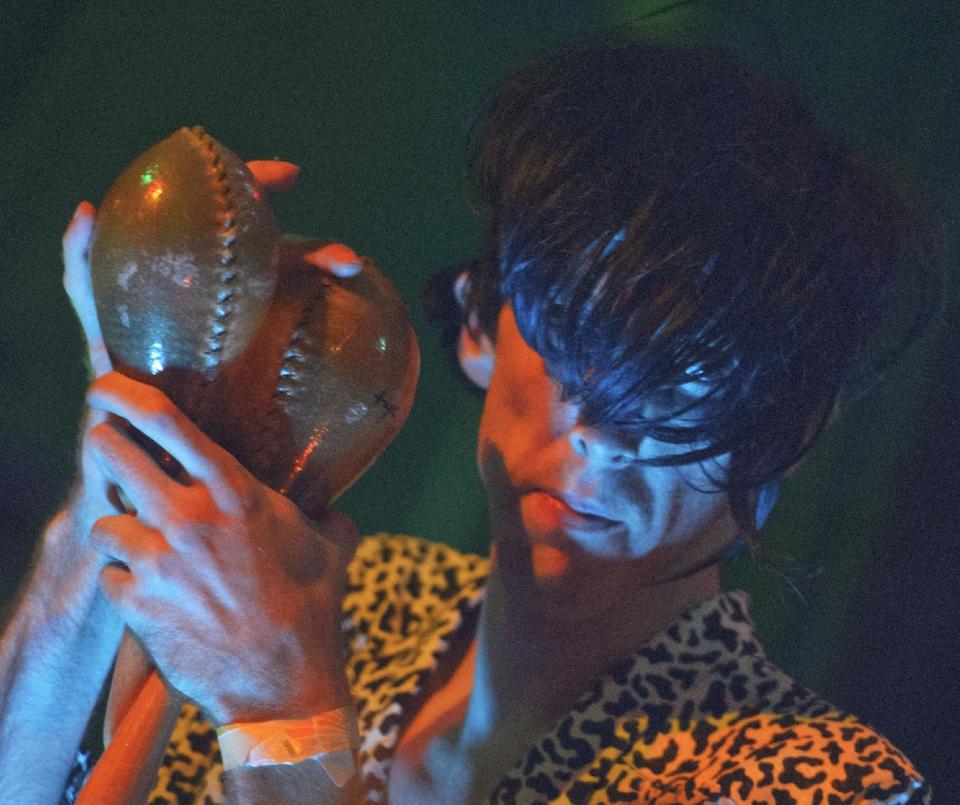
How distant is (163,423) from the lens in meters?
0.71

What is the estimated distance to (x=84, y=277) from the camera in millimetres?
800

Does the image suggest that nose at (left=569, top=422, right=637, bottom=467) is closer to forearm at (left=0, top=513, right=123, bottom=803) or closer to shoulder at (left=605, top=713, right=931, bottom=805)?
shoulder at (left=605, top=713, right=931, bottom=805)

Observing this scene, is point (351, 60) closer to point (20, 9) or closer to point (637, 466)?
point (20, 9)

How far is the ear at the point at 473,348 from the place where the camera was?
4.32 ft

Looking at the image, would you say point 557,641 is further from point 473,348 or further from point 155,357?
point 155,357

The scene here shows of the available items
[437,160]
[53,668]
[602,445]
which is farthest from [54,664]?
[437,160]

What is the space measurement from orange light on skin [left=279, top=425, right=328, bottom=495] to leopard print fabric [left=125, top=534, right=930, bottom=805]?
47 cm

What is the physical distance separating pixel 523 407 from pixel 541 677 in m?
0.30

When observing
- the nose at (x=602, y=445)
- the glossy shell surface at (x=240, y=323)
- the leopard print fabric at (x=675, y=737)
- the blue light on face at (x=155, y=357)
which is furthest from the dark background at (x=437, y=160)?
the blue light on face at (x=155, y=357)

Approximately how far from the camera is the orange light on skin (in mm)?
759

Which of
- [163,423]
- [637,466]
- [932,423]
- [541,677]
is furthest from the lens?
[932,423]

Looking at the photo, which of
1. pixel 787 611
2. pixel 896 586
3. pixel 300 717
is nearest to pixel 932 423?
pixel 896 586

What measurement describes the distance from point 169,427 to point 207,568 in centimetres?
10

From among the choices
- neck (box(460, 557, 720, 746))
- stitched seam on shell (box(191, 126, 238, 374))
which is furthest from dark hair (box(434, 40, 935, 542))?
stitched seam on shell (box(191, 126, 238, 374))
